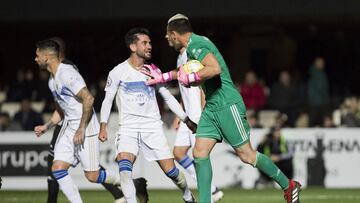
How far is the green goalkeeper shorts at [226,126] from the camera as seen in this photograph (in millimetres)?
12094

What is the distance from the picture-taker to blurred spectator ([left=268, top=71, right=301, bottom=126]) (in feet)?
80.0

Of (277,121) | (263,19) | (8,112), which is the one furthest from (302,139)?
(8,112)

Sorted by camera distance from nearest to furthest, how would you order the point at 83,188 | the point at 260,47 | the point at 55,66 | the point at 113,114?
the point at 55,66
the point at 83,188
the point at 113,114
the point at 260,47

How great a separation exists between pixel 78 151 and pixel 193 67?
2.33 meters

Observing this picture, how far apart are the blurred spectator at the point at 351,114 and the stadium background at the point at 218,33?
378 millimetres

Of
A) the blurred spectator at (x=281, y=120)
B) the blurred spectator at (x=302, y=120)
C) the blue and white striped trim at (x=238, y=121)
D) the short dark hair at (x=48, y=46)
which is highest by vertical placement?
the short dark hair at (x=48, y=46)

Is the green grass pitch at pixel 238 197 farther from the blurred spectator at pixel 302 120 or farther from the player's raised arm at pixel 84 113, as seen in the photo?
the blurred spectator at pixel 302 120

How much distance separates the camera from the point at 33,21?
87.5ft

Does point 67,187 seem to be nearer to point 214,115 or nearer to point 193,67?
point 214,115

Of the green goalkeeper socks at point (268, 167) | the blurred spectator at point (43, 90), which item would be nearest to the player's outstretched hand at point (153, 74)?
the green goalkeeper socks at point (268, 167)

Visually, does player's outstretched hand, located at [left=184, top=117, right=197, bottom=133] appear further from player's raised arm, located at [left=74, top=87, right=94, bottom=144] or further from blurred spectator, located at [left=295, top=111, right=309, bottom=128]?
blurred spectator, located at [left=295, top=111, right=309, bottom=128]

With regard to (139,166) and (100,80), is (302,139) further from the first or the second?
(100,80)

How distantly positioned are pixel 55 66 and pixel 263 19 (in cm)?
1397

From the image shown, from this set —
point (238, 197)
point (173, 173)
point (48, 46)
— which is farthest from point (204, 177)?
point (238, 197)
